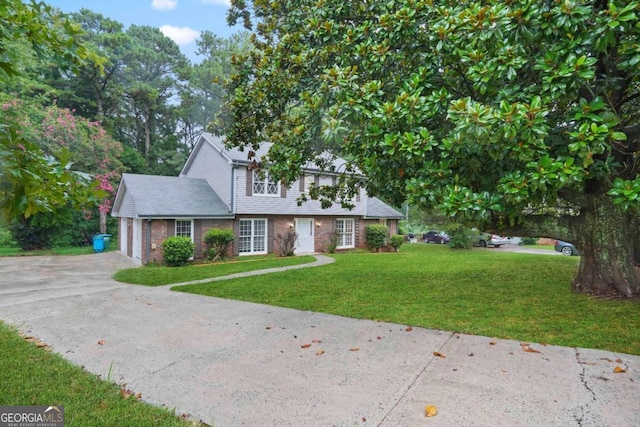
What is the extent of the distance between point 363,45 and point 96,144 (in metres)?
18.8

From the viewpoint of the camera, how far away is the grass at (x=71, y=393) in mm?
2955

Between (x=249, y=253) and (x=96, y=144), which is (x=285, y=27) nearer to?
(x=249, y=253)

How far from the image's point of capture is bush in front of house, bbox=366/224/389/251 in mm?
20688

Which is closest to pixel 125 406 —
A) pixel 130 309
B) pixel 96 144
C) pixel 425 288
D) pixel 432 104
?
pixel 130 309

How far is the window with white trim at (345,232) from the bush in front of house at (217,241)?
6.87 m

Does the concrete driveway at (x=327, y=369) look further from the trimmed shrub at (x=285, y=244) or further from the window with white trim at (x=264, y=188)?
the trimmed shrub at (x=285, y=244)

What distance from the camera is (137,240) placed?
49.4 ft

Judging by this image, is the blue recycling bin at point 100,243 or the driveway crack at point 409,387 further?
the blue recycling bin at point 100,243

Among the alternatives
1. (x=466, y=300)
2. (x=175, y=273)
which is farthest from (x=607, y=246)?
(x=175, y=273)

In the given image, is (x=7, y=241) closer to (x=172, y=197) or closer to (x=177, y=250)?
(x=172, y=197)

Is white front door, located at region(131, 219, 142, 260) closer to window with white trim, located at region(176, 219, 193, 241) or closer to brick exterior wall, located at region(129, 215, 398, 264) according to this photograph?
brick exterior wall, located at region(129, 215, 398, 264)

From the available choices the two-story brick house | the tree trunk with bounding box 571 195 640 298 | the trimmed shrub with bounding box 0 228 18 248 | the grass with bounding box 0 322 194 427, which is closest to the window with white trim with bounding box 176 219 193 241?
the two-story brick house

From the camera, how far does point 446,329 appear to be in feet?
17.8

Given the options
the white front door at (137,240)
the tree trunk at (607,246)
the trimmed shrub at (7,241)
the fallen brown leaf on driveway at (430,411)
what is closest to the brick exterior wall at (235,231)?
the white front door at (137,240)
